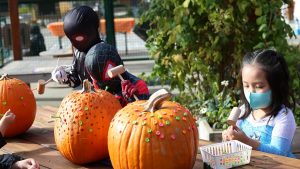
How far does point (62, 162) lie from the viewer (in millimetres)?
2316

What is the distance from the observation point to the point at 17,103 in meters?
2.86

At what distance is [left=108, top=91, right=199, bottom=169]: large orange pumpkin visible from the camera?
1.88 meters

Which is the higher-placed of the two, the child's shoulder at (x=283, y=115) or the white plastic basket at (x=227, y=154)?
the child's shoulder at (x=283, y=115)

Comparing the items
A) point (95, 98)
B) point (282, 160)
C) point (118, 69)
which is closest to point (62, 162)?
point (95, 98)

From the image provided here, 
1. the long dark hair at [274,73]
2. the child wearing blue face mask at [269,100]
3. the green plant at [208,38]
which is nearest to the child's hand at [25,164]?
the child wearing blue face mask at [269,100]

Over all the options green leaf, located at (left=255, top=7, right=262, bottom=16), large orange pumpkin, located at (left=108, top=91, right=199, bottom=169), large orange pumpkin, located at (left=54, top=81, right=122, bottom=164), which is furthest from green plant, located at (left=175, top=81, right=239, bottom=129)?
large orange pumpkin, located at (left=108, top=91, right=199, bottom=169)

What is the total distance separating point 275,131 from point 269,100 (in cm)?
14

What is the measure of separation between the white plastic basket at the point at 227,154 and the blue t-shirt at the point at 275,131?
0.87 ft

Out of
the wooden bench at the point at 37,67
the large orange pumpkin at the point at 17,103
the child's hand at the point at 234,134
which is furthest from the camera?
the wooden bench at the point at 37,67

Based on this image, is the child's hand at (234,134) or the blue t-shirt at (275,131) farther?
the blue t-shirt at (275,131)

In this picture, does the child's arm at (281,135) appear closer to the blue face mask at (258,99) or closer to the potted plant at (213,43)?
the blue face mask at (258,99)

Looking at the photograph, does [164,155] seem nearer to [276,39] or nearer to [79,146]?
[79,146]

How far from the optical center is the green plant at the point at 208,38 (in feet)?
13.8

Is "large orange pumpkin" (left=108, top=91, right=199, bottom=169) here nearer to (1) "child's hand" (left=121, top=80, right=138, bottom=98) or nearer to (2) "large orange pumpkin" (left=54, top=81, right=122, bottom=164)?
(2) "large orange pumpkin" (left=54, top=81, right=122, bottom=164)
